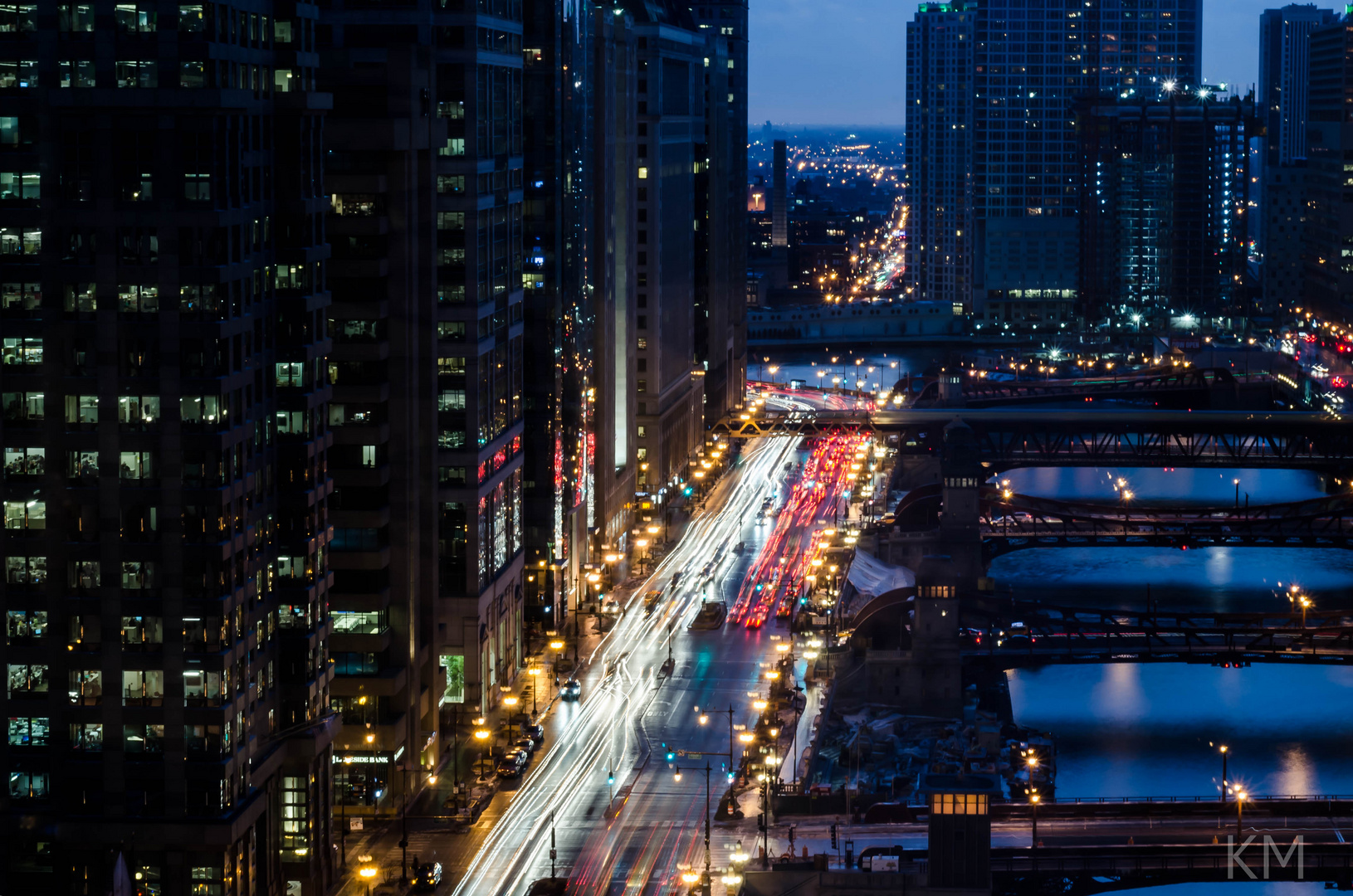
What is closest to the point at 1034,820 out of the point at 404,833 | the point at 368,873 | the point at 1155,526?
Result: the point at 404,833

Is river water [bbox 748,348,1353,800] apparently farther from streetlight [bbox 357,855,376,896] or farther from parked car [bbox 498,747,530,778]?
streetlight [bbox 357,855,376,896]

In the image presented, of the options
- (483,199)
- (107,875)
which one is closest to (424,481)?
(483,199)

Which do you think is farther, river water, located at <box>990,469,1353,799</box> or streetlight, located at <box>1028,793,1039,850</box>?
river water, located at <box>990,469,1353,799</box>

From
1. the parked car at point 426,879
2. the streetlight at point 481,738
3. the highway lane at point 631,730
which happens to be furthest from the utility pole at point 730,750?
the parked car at point 426,879

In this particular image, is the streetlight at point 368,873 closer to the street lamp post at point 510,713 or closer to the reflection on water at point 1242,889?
the street lamp post at point 510,713

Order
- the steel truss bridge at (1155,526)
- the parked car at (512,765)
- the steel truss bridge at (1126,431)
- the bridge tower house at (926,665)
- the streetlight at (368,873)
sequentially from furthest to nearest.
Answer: the steel truss bridge at (1126,431)
the steel truss bridge at (1155,526)
the bridge tower house at (926,665)
the parked car at (512,765)
the streetlight at (368,873)

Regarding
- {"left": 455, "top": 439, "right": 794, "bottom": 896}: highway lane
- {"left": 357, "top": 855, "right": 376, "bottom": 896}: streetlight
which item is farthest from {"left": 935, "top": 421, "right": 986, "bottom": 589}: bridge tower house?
{"left": 357, "top": 855, "right": 376, "bottom": 896}: streetlight
